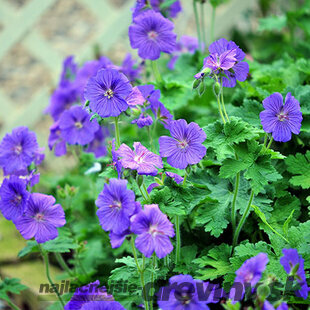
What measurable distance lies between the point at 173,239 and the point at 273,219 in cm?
23

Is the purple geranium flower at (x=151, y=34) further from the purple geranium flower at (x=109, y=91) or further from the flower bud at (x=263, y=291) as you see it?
the flower bud at (x=263, y=291)

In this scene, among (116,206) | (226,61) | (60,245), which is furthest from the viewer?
(60,245)

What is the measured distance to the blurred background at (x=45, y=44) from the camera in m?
1.99

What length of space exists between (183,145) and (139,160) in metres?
0.09

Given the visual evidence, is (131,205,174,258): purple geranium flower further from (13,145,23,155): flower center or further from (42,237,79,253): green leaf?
(13,145,23,155): flower center

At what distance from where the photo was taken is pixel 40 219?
107cm

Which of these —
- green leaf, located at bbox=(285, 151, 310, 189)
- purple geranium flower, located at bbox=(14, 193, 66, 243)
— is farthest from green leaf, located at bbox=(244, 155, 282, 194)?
purple geranium flower, located at bbox=(14, 193, 66, 243)

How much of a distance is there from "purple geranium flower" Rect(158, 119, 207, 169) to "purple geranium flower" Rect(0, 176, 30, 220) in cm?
32

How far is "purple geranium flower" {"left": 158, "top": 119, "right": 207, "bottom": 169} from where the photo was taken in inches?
37.6

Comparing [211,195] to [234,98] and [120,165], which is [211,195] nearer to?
[120,165]

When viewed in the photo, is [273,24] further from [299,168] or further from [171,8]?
[299,168]

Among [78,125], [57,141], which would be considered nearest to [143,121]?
[78,125]

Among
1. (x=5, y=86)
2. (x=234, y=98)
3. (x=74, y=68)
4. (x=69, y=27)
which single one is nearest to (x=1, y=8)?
(x=5, y=86)

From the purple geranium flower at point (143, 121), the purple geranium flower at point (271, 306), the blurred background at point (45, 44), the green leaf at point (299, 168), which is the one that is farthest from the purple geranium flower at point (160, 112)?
the blurred background at point (45, 44)
